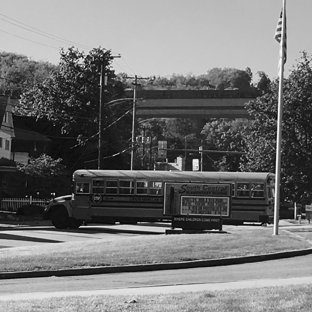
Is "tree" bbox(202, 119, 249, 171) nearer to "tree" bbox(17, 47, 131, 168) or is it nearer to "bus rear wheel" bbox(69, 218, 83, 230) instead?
"tree" bbox(17, 47, 131, 168)

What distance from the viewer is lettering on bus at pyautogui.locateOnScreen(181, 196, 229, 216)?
33375 mm

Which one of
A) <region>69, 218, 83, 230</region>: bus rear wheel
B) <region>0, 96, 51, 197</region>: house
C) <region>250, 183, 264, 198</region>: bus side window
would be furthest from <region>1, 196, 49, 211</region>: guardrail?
<region>250, 183, 264, 198</region>: bus side window

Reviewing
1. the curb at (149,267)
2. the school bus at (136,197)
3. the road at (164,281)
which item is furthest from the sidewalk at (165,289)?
the school bus at (136,197)

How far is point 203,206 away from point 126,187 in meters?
7.03

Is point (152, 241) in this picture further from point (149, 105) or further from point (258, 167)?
point (149, 105)

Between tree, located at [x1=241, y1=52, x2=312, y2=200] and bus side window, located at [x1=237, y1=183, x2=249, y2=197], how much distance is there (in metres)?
13.6

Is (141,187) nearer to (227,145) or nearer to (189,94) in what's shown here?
(189,94)

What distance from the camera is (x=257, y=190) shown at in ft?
129

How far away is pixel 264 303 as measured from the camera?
11.5 meters

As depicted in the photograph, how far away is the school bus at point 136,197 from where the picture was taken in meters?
38.7

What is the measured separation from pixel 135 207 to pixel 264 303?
27505 millimetres

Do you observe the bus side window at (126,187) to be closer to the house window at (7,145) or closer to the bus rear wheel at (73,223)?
the bus rear wheel at (73,223)

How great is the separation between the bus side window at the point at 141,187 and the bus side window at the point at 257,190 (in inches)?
230

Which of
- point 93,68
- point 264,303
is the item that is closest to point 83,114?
point 93,68
